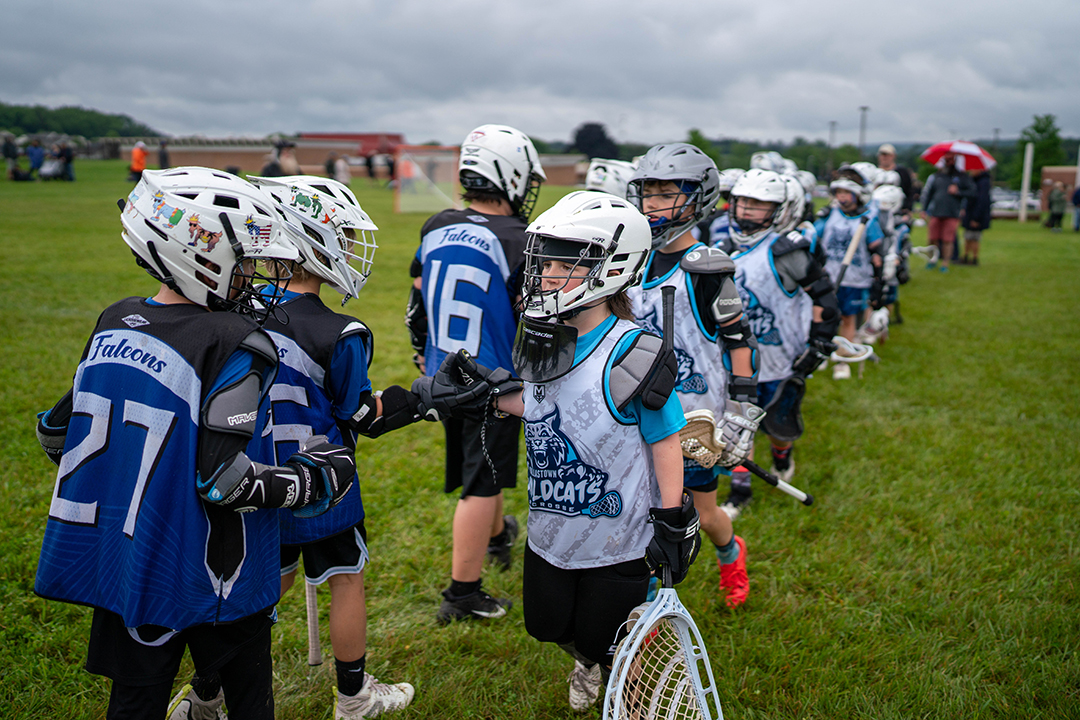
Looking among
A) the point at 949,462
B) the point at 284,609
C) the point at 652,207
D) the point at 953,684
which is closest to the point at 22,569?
the point at 284,609

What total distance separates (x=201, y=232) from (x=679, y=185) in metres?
2.59

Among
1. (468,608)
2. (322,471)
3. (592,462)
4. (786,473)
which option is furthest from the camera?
(786,473)

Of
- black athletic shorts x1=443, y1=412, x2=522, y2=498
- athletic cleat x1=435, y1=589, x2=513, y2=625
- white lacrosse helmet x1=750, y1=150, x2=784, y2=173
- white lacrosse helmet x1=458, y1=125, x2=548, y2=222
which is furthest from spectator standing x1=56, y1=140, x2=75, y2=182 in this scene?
athletic cleat x1=435, y1=589, x2=513, y2=625

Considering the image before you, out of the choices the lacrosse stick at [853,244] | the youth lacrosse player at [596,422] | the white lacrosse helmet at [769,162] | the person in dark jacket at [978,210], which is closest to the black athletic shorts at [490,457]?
the youth lacrosse player at [596,422]

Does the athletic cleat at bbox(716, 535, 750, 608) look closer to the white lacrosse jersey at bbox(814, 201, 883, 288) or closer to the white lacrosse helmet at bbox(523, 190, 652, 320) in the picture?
the white lacrosse helmet at bbox(523, 190, 652, 320)

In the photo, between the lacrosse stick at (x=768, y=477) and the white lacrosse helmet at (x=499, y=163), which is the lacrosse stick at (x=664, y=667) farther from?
the white lacrosse helmet at (x=499, y=163)

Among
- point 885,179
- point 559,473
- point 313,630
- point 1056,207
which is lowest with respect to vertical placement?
point 313,630

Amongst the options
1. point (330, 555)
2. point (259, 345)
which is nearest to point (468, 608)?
point (330, 555)

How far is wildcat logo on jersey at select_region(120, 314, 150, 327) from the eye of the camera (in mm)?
2145

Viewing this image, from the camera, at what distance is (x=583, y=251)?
269 cm

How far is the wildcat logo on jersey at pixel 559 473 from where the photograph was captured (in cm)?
272

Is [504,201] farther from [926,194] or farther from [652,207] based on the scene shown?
[926,194]

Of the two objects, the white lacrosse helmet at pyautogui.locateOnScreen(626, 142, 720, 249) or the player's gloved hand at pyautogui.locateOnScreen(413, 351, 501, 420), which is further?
the white lacrosse helmet at pyautogui.locateOnScreen(626, 142, 720, 249)

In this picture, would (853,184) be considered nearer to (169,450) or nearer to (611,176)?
(611,176)
